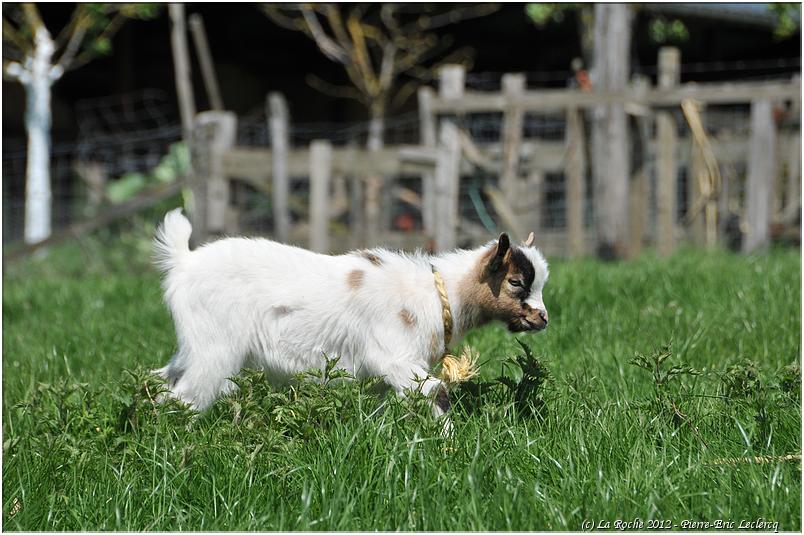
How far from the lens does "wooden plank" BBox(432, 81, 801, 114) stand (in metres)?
10.1

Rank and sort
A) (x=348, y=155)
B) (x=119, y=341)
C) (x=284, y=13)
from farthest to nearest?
(x=284, y=13)
(x=348, y=155)
(x=119, y=341)

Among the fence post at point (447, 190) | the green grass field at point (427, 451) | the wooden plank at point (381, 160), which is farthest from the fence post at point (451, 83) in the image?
the green grass field at point (427, 451)

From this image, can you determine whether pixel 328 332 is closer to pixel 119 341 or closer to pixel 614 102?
pixel 119 341

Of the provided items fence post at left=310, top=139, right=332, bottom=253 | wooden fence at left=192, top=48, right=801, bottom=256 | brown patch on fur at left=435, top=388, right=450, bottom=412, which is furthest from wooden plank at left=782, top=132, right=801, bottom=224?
brown patch on fur at left=435, top=388, right=450, bottom=412

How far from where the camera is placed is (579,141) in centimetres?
1041

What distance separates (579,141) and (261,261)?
689cm

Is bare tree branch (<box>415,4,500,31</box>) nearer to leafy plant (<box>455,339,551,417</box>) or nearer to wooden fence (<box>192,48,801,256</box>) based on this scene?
wooden fence (<box>192,48,801,256</box>)

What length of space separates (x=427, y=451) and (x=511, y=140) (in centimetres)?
771

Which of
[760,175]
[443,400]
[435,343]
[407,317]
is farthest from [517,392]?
[760,175]

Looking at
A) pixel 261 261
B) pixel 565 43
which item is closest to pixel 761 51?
pixel 565 43

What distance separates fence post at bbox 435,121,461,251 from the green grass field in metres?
5.10

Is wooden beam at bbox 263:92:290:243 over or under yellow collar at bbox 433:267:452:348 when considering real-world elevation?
over

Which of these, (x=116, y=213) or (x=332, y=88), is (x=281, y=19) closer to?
(x=332, y=88)

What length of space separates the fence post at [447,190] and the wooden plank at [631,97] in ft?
1.52
